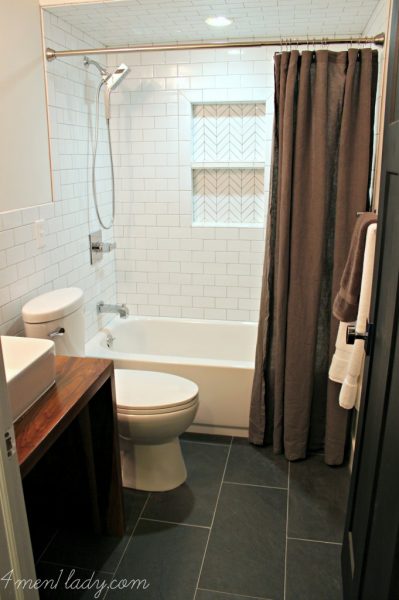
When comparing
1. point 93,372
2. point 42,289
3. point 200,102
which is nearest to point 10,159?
point 42,289

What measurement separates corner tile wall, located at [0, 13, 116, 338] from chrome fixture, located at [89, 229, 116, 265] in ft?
0.17

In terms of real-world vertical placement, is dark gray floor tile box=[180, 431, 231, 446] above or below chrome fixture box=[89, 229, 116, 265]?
below

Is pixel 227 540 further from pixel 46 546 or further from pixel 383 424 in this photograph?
pixel 383 424

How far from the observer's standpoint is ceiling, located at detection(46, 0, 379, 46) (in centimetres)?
239

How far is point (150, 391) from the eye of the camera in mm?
2299

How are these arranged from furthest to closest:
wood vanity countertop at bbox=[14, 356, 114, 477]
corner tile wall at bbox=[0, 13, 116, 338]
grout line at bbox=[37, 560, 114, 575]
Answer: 1. corner tile wall at bbox=[0, 13, 116, 338]
2. grout line at bbox=[37, 560, 114, 575]
3. wood vanity countertop at bbox=[14, 356, 114, 477]

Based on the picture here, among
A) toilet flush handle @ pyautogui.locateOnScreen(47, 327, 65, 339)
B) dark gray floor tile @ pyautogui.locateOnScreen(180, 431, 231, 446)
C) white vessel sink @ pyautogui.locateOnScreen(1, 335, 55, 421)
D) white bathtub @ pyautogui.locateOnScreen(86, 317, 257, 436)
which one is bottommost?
dark gray floor tile @ pyautogui.locateOnScreen(180, 431, 231, 446)

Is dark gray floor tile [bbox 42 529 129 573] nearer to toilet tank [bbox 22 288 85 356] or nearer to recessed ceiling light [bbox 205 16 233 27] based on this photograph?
toilet tank [bbox 22 288 85 356]

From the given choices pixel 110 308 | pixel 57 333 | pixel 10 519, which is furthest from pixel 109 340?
pixel 10 519

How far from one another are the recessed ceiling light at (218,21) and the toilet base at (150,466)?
84.7 inches

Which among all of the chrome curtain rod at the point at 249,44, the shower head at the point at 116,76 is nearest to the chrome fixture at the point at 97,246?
the shower head at the point at 116,76

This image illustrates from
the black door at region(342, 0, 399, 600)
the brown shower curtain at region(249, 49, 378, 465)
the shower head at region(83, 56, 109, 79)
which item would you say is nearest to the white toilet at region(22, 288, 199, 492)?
the brown shower curtain at region(249, 49, 378, 465)

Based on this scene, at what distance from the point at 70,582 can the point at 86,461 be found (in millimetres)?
428

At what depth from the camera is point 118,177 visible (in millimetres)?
3346
